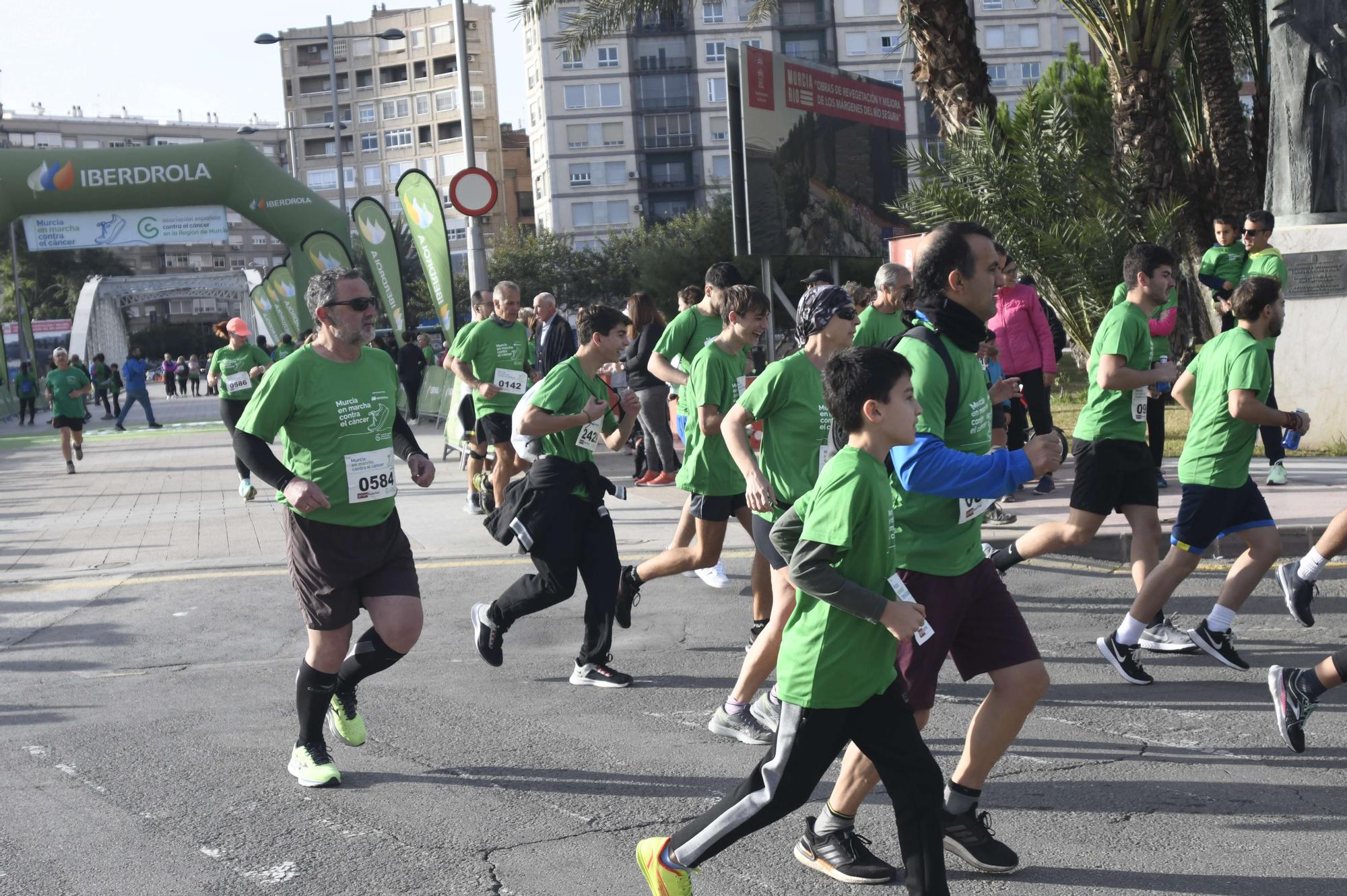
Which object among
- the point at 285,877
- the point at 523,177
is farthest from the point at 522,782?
the point at 523,177

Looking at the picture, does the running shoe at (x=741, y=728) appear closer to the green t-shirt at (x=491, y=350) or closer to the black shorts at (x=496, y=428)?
the black shorts at (x=496, y=428)

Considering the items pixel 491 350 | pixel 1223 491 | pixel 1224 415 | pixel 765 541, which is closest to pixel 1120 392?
pixel 1224 415

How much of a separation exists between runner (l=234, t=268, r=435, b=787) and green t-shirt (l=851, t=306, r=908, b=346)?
456cm

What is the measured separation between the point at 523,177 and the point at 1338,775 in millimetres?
111124

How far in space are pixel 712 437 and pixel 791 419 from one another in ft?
3.69

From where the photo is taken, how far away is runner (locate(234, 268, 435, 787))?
4961 millimetres

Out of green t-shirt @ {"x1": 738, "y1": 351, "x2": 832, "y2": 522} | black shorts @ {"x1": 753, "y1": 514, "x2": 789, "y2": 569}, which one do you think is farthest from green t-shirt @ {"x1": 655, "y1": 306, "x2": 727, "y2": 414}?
green t-shirt @ {"x1": 738, "y1": 351, "x2": 832, "y2": 522}

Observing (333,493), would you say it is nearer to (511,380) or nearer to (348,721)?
(348,721)

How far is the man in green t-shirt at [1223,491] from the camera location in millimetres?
5930

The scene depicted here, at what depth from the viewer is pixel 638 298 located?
12.6 m

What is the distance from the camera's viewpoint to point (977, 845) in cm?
391

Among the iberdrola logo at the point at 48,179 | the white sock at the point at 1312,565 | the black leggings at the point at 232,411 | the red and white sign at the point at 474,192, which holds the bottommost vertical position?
the white sock at the point at 1312,565


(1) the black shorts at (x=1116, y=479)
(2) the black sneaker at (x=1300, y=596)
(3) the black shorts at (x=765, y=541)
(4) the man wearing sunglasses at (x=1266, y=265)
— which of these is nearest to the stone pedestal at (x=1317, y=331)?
(4) the man wearing sunglasses at (x=1266, y=265)

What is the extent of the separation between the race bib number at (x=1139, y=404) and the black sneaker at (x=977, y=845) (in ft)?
9.62
